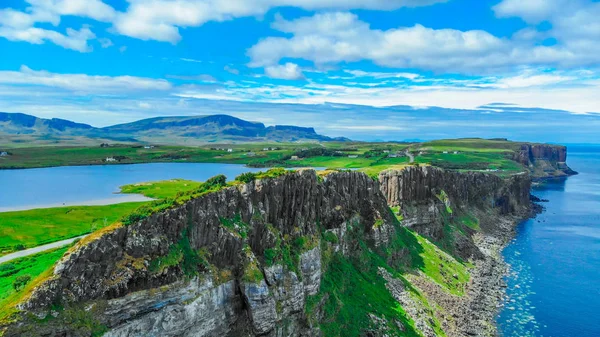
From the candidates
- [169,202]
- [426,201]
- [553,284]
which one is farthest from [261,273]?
[553,284]

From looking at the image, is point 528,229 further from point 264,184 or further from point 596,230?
point 264,184

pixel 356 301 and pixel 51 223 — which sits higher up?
pixel 51 223

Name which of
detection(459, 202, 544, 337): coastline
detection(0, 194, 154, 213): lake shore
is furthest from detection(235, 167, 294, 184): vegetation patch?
detection(0, 194, 154, 213): lake shore

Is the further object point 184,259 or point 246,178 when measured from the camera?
point 246,178

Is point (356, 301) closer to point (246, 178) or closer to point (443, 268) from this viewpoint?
point (246, 178)

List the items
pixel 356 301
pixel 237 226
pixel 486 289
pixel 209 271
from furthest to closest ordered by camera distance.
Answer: pixel 486 289 → pixel 356 301 → pixel 237 226 → pixel 209 271

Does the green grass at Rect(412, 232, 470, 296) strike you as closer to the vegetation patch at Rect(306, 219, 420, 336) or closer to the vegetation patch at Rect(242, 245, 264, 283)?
the vegetation patch at Rect(306, 219, 420, 336)

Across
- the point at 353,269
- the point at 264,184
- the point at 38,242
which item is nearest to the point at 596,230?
the point at 353,269
